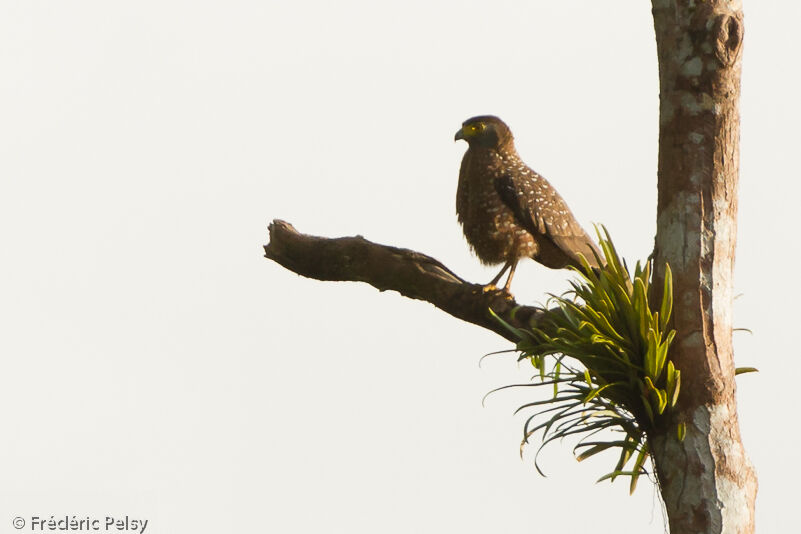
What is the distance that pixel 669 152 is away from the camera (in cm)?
434

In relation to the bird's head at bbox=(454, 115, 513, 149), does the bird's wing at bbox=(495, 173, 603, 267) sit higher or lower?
lower

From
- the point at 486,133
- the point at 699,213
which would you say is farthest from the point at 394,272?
the point at 699,213

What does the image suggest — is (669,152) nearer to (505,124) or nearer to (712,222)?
(712,222)

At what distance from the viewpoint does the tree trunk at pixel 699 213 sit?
4199mm

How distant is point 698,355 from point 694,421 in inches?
10.6

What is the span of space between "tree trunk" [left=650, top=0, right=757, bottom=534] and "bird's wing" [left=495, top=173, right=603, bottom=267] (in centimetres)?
150

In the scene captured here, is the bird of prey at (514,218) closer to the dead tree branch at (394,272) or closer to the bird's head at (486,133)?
the bird's head at (486,133)

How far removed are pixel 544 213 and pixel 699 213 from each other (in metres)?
1.70

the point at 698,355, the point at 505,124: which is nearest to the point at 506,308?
the point at 698,355

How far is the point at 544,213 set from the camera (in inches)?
233

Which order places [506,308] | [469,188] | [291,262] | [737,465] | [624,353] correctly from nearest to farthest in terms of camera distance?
[737,465] → [624,353] → [506,308] → [291,262] → [469,188]

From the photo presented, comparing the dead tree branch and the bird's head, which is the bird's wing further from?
the dead tree branch

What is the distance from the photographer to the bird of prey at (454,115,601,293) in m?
5.91

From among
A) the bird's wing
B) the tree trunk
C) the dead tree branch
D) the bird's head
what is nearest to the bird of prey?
the bird's wing
